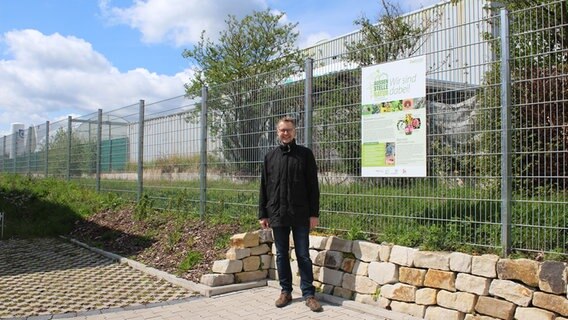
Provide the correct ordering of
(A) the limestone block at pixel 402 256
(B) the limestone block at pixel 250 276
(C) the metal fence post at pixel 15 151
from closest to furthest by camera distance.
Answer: (A) the limestone block at pixel 402 256 < (B) the limestone block at pixel 250 276 < (C) the metal fence post at pixel 15 151

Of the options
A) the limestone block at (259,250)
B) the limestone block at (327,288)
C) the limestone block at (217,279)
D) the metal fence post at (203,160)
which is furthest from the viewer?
the metal fence post at (203,160)

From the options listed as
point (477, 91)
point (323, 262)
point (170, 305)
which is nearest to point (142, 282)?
point (170, 305)

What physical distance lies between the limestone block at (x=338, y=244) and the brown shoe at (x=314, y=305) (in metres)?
0.69

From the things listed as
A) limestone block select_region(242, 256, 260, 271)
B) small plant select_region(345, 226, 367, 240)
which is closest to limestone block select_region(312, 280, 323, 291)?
small plant select_region(345, 226, 367, 240)

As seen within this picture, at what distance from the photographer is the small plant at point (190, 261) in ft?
23.8

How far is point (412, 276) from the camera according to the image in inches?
206

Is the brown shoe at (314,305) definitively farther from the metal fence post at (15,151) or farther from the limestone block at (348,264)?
the metal fence post at (15,151)

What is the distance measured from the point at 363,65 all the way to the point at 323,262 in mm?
2472

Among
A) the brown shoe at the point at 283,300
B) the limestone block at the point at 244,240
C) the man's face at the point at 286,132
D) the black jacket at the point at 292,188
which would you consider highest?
the man's face at the point at 286,132

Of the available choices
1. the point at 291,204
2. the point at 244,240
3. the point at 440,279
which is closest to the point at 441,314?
the point at 440,279

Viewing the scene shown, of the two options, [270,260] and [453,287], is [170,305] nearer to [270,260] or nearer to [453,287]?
[270,260]

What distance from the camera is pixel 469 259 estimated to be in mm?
4770

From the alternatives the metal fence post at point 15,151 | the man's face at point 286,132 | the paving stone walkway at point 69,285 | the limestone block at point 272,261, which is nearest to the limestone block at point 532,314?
the man's face at point 286,132

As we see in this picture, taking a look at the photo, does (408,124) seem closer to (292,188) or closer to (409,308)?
(292,188)
